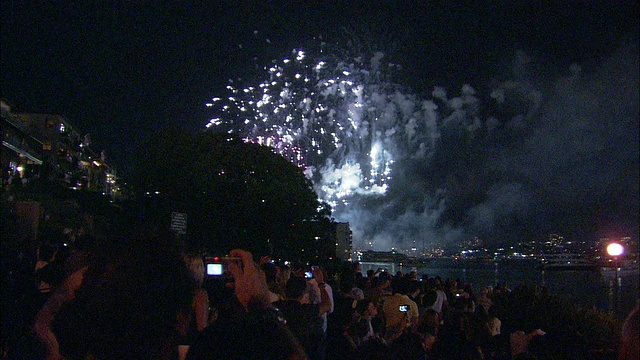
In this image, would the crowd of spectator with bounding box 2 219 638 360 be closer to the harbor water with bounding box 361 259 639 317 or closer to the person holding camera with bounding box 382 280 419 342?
the person holding camera with bounding box 382 280 419 342

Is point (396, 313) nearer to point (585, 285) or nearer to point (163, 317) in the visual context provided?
point (163, 317)

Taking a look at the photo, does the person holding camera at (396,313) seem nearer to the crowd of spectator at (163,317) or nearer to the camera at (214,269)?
the crowd of spectator at (163,317)

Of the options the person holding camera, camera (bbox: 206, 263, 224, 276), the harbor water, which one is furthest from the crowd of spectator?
the harbor water

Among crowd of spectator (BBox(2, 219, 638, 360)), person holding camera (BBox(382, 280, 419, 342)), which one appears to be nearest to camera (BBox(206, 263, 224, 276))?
person holding camera (BBox(382, 280, 419, 342))

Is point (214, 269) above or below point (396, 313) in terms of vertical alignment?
above

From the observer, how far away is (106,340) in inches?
83.7

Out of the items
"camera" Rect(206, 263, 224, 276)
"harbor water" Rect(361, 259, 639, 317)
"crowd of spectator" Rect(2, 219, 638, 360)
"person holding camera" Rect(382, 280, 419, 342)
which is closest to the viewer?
"crowd of spectator" Rect(2, 219, 638, 360)

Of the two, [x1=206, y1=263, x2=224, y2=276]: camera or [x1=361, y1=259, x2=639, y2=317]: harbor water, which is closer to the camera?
[x1=206, y1=263, x2=224, y2=276]: camera

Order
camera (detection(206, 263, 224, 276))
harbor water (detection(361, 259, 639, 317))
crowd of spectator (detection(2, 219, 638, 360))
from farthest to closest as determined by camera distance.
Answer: harbor water (detection(361, 259, 639, 317)) < camera (detection(206, 263, 224, 276)) < crowd of spectator (detection(2, 219, 638, 360))

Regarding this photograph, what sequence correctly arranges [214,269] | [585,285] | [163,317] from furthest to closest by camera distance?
[585,285] → [214,269] → [163,317]

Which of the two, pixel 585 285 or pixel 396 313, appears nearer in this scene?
pixel 396 313

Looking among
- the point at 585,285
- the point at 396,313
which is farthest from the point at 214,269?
the point at 585,285

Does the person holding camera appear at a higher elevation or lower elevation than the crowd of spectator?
lower

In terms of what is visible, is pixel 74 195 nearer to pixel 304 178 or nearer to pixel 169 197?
pixel 169 197
